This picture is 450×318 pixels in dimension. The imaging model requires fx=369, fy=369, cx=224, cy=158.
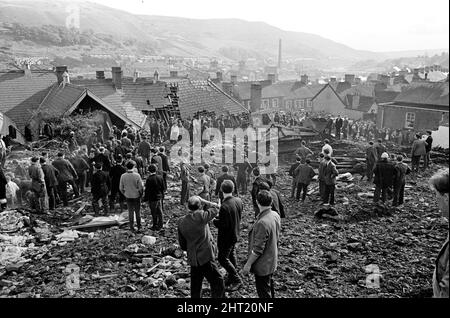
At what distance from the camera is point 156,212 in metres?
8.64

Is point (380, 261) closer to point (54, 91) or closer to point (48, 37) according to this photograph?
point (54, 91)

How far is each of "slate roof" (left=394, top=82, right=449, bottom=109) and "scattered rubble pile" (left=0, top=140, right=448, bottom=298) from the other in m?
21.7

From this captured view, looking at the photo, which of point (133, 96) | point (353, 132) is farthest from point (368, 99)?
point (133, 96)

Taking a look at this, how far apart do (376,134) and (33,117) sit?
2274 cm

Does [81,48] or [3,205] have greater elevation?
[81,48]

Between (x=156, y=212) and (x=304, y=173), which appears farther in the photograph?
(x=304, y=173)

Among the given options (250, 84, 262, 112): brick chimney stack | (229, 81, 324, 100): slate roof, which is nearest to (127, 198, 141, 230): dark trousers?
(250, 84, 262, 112): brick chimney stack

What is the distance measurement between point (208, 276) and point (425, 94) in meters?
31.2

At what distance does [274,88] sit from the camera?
197 feet

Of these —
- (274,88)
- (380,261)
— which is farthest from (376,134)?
(274,88)

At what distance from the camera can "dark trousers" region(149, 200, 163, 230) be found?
336 inches

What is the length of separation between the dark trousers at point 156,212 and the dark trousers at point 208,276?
3.68 metres

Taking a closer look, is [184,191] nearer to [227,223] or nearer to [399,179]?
[227,223]
